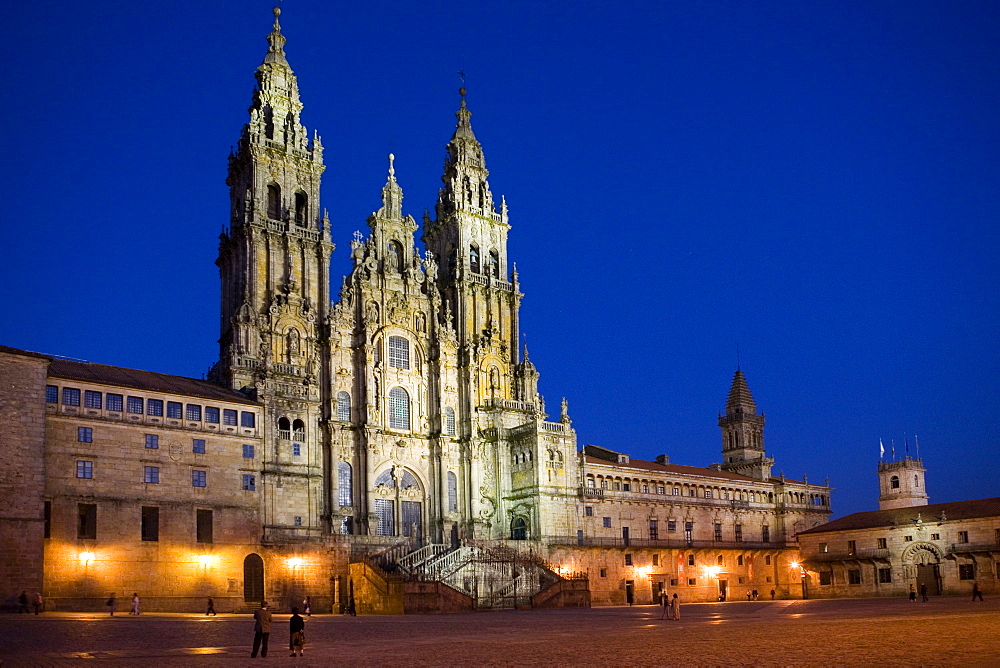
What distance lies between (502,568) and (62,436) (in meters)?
30.8

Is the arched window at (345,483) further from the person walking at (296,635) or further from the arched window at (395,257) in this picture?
the person walking at (296,635)

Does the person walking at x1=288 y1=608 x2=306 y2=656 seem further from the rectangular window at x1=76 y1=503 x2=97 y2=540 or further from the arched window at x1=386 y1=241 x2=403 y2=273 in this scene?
the arched window at x1=386 y1=241 x2=403 y2=273

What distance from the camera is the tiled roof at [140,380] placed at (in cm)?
6500

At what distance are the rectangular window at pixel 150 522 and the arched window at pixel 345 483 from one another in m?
18.2

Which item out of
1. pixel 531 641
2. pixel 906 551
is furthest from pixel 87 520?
pixel 906 551

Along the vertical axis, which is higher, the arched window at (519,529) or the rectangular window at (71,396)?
the rectangular window at (71,396)

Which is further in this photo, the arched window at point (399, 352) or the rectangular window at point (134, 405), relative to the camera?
the arched window at point (399, 352)

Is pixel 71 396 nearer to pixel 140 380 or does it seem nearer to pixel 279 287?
pixel 140 380

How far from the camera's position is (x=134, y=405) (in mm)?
65750

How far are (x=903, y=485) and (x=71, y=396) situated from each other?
9089 cm

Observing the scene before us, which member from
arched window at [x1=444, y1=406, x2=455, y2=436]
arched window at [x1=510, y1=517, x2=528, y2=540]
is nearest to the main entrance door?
arched window at [x1=510, y1=517, x2=528, y2=540]

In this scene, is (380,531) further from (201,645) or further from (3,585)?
(201,645)

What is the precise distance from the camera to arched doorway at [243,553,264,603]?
69.6 m

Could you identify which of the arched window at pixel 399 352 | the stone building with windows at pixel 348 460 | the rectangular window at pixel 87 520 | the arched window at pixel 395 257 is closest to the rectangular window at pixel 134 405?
the stone building with windows at pixel 348 460
